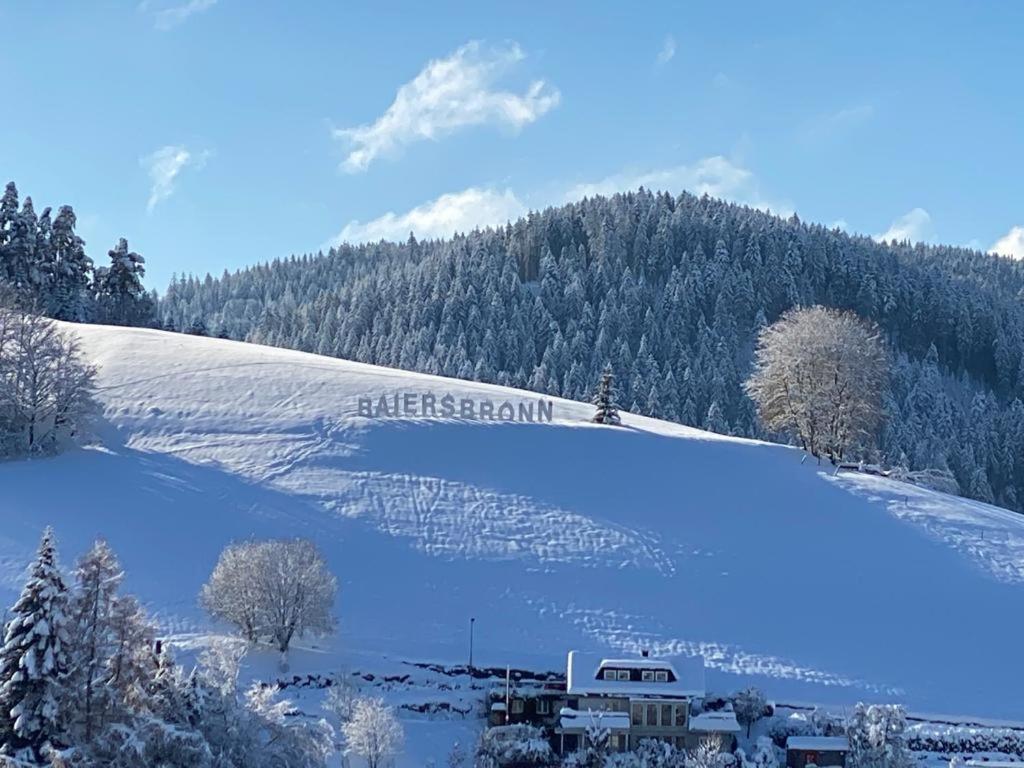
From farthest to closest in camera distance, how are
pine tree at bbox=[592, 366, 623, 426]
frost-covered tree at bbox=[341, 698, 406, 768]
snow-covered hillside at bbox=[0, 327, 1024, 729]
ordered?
pine tree at bbox=[592, 366, 623, 426] < snow-covered hillside at bbox=[0, 327, 1024, 729] < frost-covered tree at bbox=[341, 698, 406, 768]

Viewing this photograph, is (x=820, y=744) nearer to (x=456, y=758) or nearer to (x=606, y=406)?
(x=456, y=758)

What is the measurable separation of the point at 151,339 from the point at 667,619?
44.3m

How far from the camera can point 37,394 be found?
54344mm

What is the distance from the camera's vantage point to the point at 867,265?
155m

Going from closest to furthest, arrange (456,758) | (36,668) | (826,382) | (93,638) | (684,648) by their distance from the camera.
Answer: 1. (36,668)
2. (93,638)
3. (456,758)
4. (684,648)
5. (826,382)

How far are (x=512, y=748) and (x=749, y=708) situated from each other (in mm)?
8093

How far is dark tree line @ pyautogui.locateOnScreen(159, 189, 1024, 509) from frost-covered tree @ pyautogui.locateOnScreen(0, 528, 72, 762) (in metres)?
85.9

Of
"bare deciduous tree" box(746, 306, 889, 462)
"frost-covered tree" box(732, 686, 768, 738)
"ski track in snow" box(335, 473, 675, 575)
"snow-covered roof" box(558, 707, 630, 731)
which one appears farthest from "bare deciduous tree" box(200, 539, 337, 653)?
"bare deciduous tree" box(746, 306, 889, 462)

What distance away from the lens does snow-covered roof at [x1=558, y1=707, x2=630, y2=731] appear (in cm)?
3557

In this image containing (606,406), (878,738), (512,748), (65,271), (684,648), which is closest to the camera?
(878,738)

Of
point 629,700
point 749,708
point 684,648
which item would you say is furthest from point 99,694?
point 684,648

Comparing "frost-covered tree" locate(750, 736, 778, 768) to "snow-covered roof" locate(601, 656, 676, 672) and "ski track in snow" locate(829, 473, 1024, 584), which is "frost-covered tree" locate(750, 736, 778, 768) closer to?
"snow-covered roof" locate(601, 656, 676, 672)

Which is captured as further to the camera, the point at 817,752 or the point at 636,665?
the point at 636,665

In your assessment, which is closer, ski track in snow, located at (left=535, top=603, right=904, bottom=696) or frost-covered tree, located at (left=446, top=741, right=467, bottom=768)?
frost-covered tree, located at (left=446, top=741, right=467, bottom=768)
